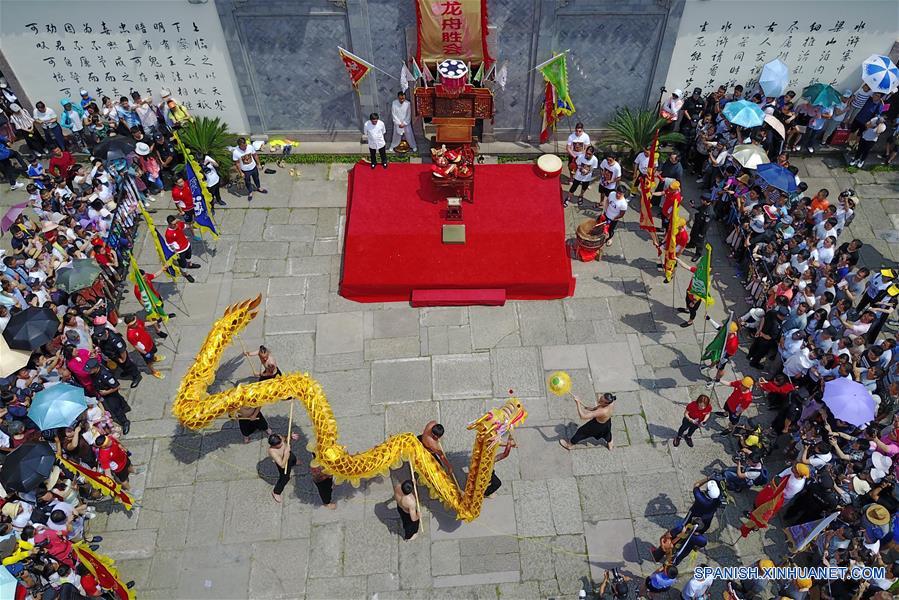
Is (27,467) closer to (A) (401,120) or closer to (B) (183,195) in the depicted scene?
(B) (183,195)

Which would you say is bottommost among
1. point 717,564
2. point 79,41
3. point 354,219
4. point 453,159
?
point 717,564

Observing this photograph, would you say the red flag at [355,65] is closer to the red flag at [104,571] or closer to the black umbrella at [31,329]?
the black umbrella at [31,329]

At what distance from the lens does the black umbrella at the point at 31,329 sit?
39.3 feet

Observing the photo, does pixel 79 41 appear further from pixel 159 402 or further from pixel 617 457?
pixel 617 457

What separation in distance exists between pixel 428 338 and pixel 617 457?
4.48 meters

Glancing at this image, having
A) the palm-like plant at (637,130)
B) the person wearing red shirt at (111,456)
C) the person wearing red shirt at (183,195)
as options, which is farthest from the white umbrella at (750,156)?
the person wearing red shirt at (111,456)

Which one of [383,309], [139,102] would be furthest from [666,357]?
[139,102]

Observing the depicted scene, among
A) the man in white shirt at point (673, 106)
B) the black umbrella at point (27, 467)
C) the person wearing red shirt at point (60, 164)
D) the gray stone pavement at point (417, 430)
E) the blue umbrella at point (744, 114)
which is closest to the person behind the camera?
the black umbrella at point (27, 467)

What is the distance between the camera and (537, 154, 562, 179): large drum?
1689cm

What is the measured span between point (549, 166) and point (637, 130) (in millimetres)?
2497

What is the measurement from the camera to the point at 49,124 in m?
17.4

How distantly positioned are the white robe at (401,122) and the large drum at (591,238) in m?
5.14

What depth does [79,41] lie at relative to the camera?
651 inches

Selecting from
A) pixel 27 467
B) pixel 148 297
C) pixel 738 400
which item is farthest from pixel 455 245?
pixel 27 467
